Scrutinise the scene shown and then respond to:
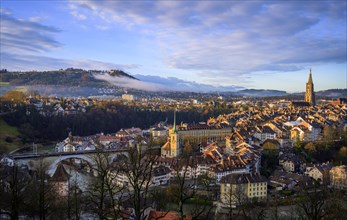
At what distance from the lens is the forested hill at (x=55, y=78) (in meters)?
85.4

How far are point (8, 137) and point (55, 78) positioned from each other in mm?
72694

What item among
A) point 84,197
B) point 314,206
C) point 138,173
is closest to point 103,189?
point 138,173

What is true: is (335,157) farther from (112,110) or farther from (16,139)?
(112,110)

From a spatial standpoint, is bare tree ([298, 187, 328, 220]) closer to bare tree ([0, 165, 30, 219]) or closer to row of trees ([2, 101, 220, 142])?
bare tree ([0, 165, 30, 219])

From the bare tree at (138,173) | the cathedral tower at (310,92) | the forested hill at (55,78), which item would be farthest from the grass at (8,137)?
the forested hill at (55,78)

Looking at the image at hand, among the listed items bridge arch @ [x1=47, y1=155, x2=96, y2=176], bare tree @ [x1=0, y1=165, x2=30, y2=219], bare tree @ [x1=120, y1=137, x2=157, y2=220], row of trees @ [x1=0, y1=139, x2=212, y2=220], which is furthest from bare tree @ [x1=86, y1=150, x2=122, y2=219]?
bridge arch @ [x1=47, y1=155, x2=96, y2=176]

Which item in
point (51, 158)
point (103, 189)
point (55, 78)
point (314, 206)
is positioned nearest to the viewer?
point (103, 189)

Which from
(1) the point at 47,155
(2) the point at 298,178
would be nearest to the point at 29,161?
(1) the point at 47,155

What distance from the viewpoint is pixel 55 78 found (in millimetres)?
98750

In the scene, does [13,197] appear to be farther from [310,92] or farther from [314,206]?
[310,92]

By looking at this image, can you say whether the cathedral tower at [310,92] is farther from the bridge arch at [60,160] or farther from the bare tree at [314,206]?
the bare tree at [314,206]

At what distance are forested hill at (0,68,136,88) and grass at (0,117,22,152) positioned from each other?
2077 inches

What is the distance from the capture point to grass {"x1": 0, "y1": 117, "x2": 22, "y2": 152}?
26781 mm

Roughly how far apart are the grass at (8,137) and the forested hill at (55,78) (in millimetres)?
52755
